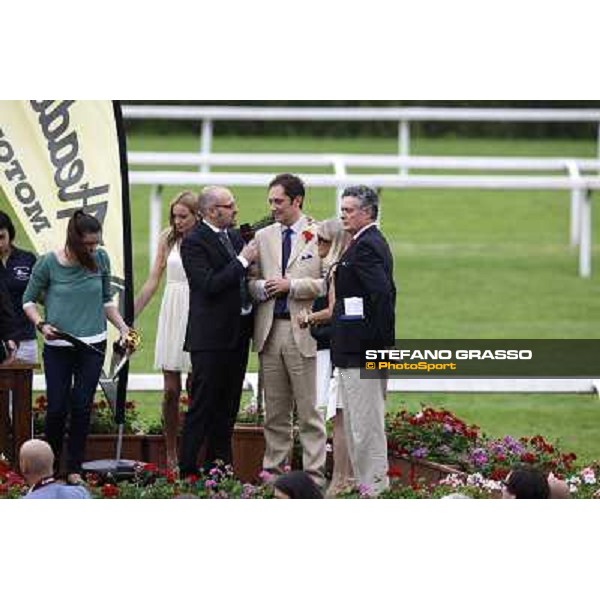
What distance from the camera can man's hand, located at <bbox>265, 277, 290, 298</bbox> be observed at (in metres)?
9.27

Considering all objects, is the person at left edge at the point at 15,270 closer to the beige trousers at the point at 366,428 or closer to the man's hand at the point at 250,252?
the man's hand at the point at 250,252

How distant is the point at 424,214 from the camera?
1952 cm

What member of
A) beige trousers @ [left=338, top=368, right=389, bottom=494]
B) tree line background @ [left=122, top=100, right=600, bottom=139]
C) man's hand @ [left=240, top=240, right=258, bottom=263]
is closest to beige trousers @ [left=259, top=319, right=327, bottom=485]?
man's hand @ [left=240, top=240, right=258, bottom=263]

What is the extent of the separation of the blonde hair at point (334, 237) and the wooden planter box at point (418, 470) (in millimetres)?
1132

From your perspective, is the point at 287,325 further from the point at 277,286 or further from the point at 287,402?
the point at 287,402

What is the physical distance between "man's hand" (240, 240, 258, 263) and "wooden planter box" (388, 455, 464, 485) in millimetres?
1286

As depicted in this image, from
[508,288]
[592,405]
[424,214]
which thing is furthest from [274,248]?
[424,214]

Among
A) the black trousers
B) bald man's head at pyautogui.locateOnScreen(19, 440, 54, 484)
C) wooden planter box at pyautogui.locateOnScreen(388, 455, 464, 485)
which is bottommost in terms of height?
wooden planter box at pyautogui.locateOnScreen(388, 455, 464, 485)

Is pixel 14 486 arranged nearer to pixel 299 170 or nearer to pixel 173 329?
pixel 173 329

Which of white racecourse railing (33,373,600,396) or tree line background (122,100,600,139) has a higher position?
tree line background (122,100,600,139)

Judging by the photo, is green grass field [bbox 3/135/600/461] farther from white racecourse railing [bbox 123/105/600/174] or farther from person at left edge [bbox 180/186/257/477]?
person at left edge [bbox 180/186/257/477]

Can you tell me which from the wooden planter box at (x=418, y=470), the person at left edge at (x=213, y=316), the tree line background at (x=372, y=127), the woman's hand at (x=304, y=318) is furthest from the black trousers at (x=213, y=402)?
the tree line background at (x=372, y=127)

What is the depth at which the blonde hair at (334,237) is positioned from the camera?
9.09 metres
